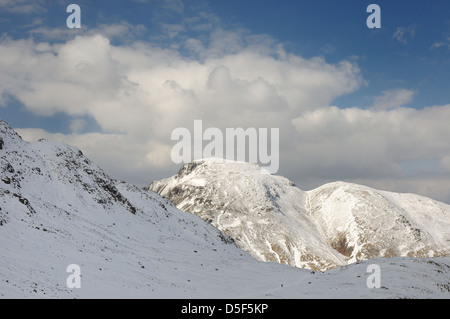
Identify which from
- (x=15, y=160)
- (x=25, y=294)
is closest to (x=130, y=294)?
(x=25, y=294)

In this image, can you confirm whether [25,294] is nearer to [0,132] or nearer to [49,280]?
[49,280]

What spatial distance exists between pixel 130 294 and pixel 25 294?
8.48 meters

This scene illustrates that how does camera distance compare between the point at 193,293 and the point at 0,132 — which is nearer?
the point at 193,293

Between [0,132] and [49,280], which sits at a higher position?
[0,132]

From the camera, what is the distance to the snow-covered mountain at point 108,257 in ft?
105

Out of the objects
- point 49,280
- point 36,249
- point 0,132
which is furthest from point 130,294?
point 0,132

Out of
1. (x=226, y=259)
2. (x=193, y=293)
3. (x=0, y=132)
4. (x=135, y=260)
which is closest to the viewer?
(x=193, y=293)

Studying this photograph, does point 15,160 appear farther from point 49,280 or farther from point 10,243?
point 49,280

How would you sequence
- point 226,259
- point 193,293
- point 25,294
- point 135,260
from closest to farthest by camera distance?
1. point 25,294
2. point 193,293
3. point 135,260
4. point 226,259

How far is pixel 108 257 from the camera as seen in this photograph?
41625 millimetres

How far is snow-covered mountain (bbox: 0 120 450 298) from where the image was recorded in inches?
1262

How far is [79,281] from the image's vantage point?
102 ft

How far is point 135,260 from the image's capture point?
43656mm
